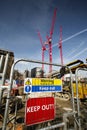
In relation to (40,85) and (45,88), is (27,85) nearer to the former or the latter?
(40,85)

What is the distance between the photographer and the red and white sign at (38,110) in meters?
2.42

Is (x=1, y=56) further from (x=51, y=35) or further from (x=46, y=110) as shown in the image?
(x=51, y=35)

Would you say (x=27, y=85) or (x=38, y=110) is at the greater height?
(x=27, y=85)

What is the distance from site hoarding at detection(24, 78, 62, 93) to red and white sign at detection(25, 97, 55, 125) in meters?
0.22

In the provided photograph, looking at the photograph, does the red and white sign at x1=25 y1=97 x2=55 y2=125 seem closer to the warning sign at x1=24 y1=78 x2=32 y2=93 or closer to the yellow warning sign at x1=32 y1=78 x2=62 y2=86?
the warning sign at x1=24 y1=78 x2=32 y2=93

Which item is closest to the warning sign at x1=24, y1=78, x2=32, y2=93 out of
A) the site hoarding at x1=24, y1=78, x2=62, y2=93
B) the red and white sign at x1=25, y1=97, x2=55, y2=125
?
the site hoarding at x1=24, y1=78, x2=62, y2=93

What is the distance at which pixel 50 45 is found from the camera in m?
47.1

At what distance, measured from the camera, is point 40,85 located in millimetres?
2758

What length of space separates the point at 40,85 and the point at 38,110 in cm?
55

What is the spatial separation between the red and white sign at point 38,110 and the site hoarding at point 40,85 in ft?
0.73

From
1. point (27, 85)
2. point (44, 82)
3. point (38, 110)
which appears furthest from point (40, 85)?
point (38, 110)

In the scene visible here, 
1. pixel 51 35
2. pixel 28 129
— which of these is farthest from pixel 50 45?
pixel 28 129

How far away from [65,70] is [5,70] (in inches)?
65.1

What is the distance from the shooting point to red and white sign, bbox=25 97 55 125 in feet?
7.95
